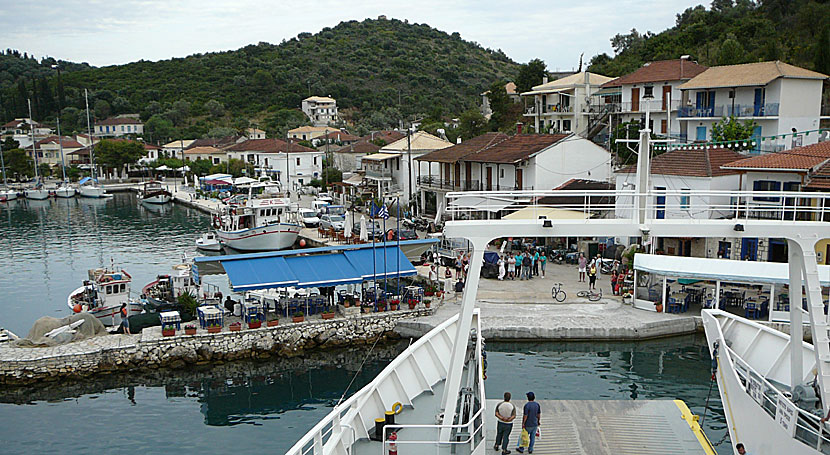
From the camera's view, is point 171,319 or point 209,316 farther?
point 209,316

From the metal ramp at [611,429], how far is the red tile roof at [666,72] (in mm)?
35929

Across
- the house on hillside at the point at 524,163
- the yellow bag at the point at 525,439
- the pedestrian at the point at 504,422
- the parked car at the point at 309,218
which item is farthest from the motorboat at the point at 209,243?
the yellow bag at the point at 525,439

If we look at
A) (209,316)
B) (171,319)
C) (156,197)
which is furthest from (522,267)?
(156,197)

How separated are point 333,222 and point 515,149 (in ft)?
41.8

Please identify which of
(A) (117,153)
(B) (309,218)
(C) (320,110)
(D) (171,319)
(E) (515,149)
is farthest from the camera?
(C) (320,110)

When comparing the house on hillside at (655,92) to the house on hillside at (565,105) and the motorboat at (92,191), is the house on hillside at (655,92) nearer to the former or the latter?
the house on hillside at (565,105)

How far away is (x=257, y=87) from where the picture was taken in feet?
425

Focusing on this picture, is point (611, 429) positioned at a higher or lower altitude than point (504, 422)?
lower

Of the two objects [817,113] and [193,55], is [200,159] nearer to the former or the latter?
[817,113]

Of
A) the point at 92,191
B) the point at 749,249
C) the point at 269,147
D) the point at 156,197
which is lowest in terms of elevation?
the point at 749,249

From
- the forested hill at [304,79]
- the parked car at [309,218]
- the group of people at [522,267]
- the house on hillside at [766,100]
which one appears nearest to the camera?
the group of people at [522,267]

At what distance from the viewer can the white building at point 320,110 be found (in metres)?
119

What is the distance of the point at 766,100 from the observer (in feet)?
127

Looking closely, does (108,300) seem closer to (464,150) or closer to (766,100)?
(464,150)
